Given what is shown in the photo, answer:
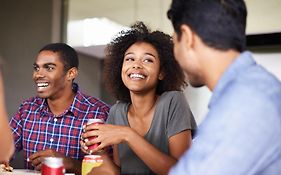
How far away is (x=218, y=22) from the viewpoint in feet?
2.93

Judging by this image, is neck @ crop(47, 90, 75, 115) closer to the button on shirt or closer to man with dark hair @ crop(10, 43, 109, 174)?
man with dark hair @ crop(10, 43, 109, 174)

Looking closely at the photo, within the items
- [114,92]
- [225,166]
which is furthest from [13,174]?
[225,166]

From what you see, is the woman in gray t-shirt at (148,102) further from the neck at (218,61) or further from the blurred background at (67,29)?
the blurred background at (67,29)

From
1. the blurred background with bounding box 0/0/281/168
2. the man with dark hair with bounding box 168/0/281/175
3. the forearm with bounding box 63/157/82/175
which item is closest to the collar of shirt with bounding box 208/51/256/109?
the man with dark hair with bounding box 168/0/281/175

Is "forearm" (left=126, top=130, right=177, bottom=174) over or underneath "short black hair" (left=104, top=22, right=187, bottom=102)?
underneath

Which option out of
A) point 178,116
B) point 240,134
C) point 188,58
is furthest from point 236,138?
point 178,116

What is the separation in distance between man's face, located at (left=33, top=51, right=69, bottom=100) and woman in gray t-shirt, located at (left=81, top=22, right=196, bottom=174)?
355mm

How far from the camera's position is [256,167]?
790 millimetres

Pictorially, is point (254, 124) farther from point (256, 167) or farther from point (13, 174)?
point (13, 174)

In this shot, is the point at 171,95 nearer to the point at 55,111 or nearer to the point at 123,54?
the point at 123,54

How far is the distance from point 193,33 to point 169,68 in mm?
790

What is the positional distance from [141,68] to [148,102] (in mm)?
143

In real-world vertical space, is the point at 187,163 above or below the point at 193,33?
below

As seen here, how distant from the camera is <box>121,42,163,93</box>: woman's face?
160 centimetres
